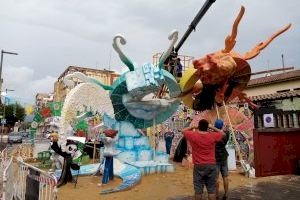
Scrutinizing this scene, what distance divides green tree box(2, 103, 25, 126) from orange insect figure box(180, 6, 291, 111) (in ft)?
168

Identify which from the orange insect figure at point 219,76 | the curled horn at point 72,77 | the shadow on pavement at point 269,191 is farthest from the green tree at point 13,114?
the shadow on pavement at point 269,191

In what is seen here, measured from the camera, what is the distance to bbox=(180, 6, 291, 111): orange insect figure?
42.1 ft

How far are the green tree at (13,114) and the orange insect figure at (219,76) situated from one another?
51318mm

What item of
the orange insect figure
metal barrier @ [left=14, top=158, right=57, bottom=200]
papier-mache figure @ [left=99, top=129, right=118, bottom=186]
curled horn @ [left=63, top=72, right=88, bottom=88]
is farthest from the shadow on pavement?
curled horn @ [left=63, top=72, right=88, bottom=88]

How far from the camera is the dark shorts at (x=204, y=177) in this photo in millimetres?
5961

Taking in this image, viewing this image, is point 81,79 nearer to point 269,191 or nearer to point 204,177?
point 269,191

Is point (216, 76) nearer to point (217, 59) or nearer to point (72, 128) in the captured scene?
point (217, 59)

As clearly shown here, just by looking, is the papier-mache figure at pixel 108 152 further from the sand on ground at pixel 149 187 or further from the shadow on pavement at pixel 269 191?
the shadow on pavement at pixel 269 191

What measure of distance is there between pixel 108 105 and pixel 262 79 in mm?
20823

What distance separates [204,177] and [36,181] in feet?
9.90

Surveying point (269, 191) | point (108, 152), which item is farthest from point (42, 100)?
point (269, 191)

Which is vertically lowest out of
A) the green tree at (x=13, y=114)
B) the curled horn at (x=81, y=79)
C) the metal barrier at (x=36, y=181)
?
the metal barrier at (x=36, y=181)

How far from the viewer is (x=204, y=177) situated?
6043mm

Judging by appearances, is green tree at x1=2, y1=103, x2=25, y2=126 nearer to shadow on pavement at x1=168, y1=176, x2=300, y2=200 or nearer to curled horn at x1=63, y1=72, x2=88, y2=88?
curled horn at x1=63, y1=72, x2=88, y2=88
